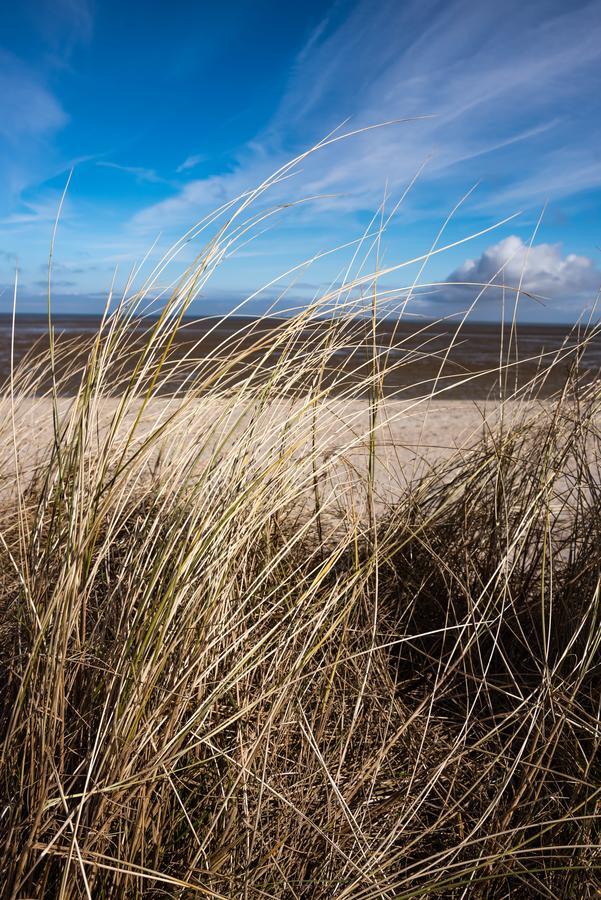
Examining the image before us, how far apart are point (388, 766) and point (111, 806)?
0.58 m

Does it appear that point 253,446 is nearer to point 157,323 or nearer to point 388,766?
point 157,323

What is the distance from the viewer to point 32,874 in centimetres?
90

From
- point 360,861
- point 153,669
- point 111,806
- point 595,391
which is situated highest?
point 595,391

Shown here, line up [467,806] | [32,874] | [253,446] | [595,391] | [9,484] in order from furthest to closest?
[9,484]
[595,391]
[253,446]
[467,806]
[32,874]

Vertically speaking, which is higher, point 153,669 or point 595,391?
point 595,391

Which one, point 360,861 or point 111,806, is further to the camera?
point 360,861

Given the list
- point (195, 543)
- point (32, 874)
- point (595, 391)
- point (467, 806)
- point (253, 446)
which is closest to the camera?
point (32, 874)

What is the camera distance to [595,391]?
5.32 ft

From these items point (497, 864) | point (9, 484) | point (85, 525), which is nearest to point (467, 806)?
point (497, 864)

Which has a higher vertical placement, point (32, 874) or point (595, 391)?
point (595, 391)

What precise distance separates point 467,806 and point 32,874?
2.56 feet

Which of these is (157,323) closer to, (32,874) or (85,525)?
(85,525)

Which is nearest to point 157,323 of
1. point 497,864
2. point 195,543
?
point 195,543

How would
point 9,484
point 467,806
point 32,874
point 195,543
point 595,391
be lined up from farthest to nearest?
point 9,484 → point 595,391 → point 467,806 → point 195,543 → point 32,874
